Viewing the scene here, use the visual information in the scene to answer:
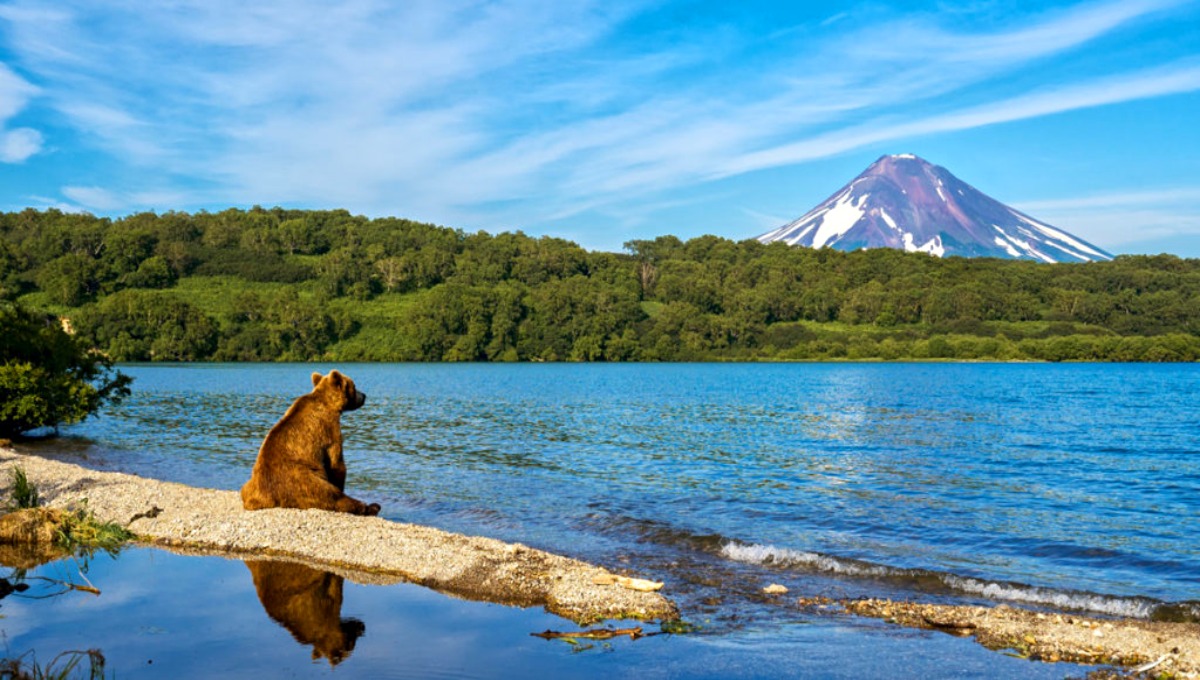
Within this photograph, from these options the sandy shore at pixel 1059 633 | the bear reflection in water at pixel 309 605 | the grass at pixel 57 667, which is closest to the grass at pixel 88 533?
the bear reflection in water at pixel 309 605

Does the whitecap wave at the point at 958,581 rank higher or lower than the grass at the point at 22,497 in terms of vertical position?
lower

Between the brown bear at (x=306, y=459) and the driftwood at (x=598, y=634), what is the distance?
6.24 metres

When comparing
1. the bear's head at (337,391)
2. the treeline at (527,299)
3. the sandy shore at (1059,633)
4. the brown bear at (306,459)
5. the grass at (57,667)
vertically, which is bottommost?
the sandy shore at (1059,633)

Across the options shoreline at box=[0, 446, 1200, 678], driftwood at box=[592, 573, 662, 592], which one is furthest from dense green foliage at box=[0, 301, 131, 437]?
driftwood at box=[592, 573, 662, 592]

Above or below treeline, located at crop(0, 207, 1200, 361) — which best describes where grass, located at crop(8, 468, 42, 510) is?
below

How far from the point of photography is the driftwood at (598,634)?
800 cm

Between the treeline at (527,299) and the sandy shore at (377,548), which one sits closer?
the sandy shore at (377,548)

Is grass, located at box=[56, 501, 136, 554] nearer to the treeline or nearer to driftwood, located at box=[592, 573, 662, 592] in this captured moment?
driftwood, located at box=[592, 573, 662, 592]

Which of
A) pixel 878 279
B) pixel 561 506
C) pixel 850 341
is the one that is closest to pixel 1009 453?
pixel 561 506

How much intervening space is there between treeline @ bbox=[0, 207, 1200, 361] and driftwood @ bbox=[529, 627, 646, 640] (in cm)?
13286

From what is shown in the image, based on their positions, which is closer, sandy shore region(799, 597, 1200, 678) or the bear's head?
sandy shore region(799, 597, 1200, 678)

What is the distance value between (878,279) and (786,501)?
16332 centimetres

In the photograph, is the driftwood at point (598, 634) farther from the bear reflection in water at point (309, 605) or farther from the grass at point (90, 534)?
the grass at point (90, 534)

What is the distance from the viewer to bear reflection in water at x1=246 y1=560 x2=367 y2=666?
7.55m
